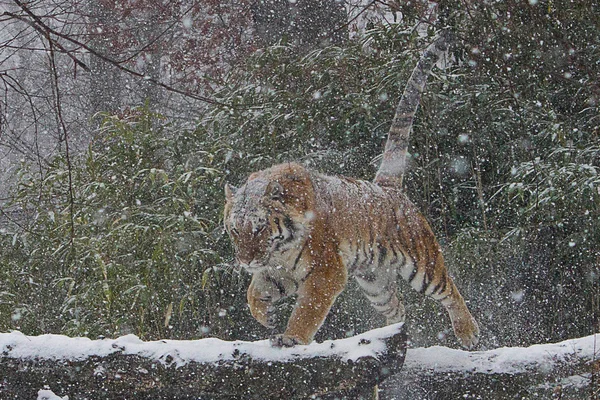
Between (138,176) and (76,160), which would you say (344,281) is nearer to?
(138,176)

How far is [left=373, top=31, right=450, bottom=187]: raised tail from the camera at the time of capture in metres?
3.70

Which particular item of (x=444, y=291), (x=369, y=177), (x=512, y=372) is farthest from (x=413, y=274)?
(x=369, y=177)

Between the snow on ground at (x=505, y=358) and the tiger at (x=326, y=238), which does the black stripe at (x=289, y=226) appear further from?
the snow on ground at (x=505, y=358)

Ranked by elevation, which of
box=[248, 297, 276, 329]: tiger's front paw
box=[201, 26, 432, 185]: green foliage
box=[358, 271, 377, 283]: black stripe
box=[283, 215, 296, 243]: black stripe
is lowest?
box=[358, 271, 377, 283]: black stripe

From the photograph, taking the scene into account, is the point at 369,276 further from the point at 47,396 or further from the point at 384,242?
the point at 47,396

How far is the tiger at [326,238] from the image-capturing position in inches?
115

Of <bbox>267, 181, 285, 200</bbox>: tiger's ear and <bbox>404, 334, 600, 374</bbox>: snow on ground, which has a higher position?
<bbox>267, 181, 285, 200</bbox>: tiger's ear

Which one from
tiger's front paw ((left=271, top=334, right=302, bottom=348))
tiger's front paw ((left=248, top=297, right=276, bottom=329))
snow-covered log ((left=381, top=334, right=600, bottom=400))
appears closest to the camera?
tiger's front paw ((left=271, top=334, right=302, bottom=348))

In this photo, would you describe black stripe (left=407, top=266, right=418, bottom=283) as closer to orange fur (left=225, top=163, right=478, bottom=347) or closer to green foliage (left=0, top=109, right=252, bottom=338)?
orange fur (left=225, top=163, right=478, bottom=347)

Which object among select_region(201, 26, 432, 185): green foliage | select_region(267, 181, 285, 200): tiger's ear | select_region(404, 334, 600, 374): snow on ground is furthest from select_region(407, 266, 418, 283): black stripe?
select_region(201, 26, 432, 185): green foliage

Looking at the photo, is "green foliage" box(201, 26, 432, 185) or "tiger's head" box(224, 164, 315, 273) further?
"green foliage" box(201, 26, 432, 185)

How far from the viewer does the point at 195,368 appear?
2.56 metres

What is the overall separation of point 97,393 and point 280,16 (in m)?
4.26

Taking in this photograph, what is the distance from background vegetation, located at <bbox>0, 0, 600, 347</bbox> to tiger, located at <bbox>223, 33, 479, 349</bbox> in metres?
0.94
